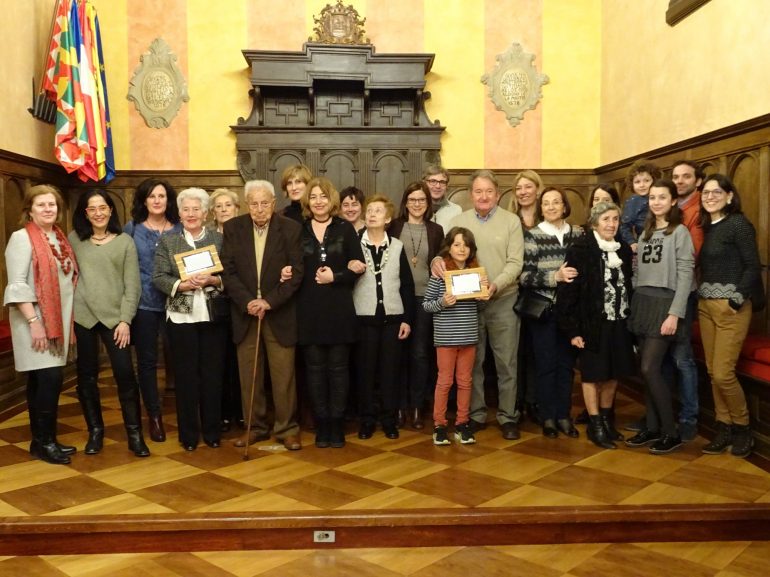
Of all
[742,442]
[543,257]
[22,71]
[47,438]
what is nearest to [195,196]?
[47,438]

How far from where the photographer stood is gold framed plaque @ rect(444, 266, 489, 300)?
353 cm

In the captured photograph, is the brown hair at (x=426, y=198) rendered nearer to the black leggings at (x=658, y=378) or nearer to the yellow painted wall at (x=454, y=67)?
the black leggings at (x=658, y=378)

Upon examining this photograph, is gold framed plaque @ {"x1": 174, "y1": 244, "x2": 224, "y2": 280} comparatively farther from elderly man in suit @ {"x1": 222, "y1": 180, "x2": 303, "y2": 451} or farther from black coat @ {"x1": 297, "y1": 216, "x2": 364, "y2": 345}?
black coat @ {"x1": 297, "y1": 216, "x2": 364, "y2": 345}

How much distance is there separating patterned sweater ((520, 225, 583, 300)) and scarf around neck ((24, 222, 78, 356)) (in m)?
2.46

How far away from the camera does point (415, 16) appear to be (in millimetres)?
6199

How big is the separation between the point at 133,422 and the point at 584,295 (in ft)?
8.20

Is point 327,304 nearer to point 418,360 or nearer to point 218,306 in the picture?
point 218,306

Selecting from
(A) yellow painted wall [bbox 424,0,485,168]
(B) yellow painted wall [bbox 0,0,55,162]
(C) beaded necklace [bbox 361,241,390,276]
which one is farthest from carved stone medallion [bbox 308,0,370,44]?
(C) beaded necklace [bbox 361,241,390,276]

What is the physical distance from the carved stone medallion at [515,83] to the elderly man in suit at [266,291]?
3.39 meters

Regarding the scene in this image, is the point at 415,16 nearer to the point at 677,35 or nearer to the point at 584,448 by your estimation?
the point at 677,35

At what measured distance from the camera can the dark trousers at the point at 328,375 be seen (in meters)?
3.60

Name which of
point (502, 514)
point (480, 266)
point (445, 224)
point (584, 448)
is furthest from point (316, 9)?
point (502, 514)

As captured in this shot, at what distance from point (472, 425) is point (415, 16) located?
13.2 feet

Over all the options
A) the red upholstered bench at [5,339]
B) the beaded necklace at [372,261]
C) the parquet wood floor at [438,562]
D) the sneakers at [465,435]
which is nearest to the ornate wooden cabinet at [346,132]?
the red upholstered bench at [5,339]
